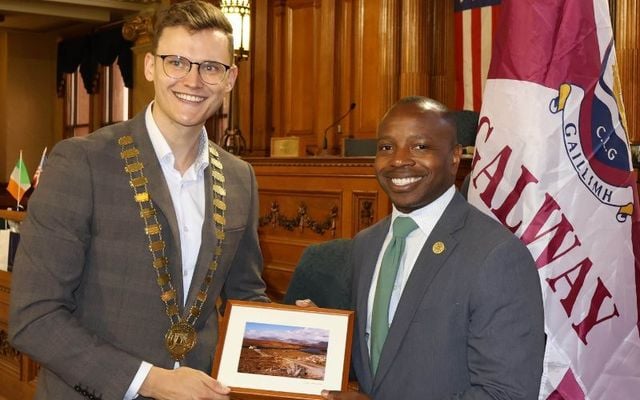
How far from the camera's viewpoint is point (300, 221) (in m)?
5.15

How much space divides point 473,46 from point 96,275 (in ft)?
16.6

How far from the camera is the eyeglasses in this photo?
5.61 ft

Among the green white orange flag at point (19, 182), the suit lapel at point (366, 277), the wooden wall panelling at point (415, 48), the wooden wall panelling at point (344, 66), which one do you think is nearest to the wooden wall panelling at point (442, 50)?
the wooden wall panelling at point (415, 48)

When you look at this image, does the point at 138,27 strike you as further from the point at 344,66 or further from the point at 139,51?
the point at 344,66

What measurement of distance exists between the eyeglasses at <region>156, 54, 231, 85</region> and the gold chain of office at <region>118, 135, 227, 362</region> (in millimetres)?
173

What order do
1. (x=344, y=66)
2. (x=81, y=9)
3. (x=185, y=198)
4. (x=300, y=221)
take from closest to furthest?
1. (x=185, y=198)
2. (x=300, y=221)
3. (x=344, y=66)
4. (x=81, y=9)

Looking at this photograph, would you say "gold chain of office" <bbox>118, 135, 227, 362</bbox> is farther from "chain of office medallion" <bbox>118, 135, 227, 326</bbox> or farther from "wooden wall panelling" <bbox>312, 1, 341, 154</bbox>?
"wooden wall panelling" <bbox>312, 1, 341, 154</bbox>

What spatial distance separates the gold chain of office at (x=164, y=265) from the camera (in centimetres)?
169

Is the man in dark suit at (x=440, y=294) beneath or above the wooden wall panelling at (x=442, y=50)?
beneath

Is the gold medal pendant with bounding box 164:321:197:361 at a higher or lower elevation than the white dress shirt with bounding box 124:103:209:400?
lower

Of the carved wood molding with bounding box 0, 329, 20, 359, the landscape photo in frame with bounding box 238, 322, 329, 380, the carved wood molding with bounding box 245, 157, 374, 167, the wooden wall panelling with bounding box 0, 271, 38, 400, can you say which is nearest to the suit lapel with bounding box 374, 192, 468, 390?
the landscape photo in frame with bounding box 238, 322, 329, 380

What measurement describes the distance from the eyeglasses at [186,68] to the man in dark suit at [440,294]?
369 millimetres

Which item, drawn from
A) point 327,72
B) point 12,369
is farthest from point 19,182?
point 327,72

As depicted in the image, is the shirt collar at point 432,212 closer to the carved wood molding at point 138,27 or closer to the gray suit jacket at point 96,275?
the gray suit jacket at point 96,275
